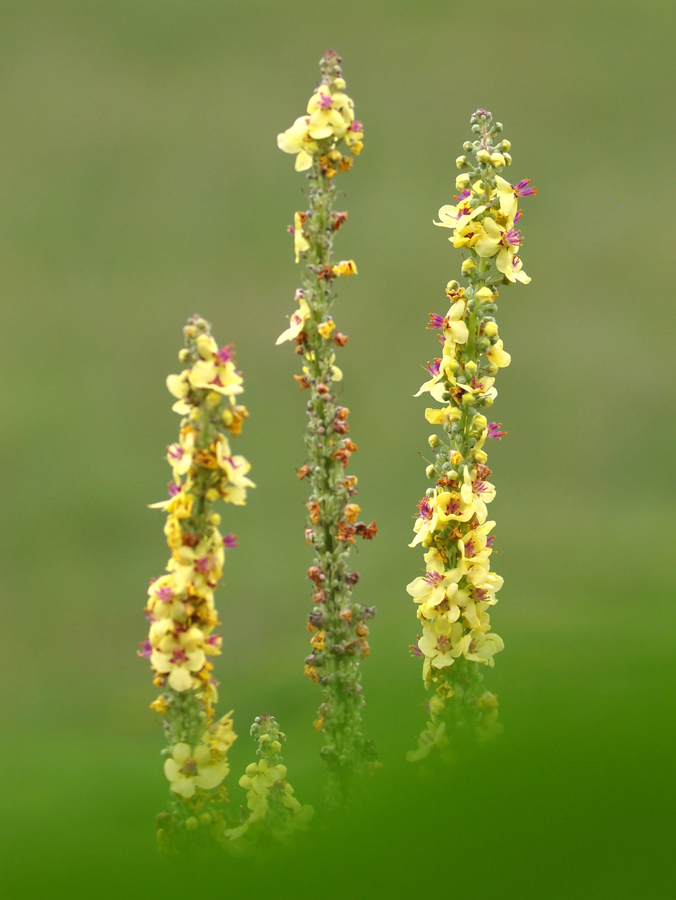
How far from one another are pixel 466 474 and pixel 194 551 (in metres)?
0.43

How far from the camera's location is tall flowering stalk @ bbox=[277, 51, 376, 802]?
1.23 m

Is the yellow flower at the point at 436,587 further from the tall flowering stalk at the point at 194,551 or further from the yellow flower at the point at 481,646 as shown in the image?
the tall flowering stalk at the point at 194,551

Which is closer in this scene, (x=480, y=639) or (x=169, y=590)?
(x=169, y=590)

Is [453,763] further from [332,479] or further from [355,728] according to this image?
[355,728]

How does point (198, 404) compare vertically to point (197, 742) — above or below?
above

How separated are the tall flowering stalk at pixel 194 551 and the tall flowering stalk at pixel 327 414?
0.18 m

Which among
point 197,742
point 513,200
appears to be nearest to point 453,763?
point 197,742

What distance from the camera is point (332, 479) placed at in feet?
4.06

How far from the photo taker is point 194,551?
1.04 meters

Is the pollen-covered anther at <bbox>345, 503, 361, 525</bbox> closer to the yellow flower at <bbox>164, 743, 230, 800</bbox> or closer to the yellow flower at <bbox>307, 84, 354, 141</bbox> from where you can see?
the yellow flower at <bbox>164, 743, 230, 800</bbox>

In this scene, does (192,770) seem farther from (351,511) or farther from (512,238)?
(512,238)

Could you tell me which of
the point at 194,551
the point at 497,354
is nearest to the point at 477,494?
the point at 497,354

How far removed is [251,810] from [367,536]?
1.24 feet

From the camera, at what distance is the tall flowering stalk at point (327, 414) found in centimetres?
123
